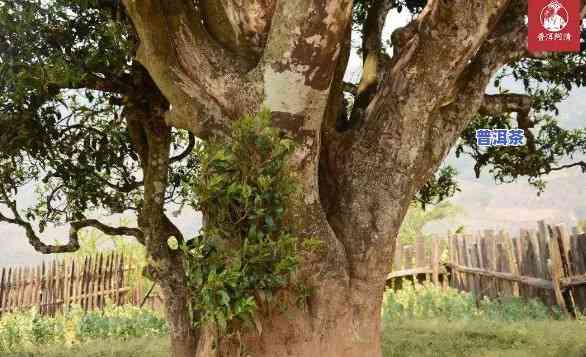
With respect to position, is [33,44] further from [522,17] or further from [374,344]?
[522,17]

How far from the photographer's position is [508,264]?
13617 millimetres

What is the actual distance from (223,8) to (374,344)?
Result: 290cm

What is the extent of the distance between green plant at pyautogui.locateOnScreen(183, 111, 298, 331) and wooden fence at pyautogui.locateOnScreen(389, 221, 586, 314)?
338 inches

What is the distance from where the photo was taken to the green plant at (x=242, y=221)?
14.9ft

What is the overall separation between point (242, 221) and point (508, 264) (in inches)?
392

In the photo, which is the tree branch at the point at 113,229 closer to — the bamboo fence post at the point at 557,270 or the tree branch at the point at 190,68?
the tree branch at the point at 190,68

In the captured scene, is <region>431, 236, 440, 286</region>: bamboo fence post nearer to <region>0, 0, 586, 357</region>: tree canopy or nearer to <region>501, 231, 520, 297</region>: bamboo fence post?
<region>501, 231, 520, 297</region>: bamboo fence post

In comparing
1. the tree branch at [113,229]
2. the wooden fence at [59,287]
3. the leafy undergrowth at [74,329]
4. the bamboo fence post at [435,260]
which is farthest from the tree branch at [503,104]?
the wooden fence at [59,287]

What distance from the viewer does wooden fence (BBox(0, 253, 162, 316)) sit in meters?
16.5

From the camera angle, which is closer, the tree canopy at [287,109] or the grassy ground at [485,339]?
the tree canopy at [287,109]

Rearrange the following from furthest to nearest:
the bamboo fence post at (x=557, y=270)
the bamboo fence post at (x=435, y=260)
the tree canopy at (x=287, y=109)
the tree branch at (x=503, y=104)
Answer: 1. the bamboo fence post at (x=435, y=260)
2. the bamboo fence post at (x=557, y=270)
3. the tree branch at (x=503, y=104)
4. the tree canopy at (x=287, y=109)

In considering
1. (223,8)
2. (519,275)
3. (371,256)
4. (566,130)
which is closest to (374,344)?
(371,256)

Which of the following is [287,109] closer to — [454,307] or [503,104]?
[503,104]

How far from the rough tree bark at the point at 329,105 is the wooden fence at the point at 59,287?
11.7m
